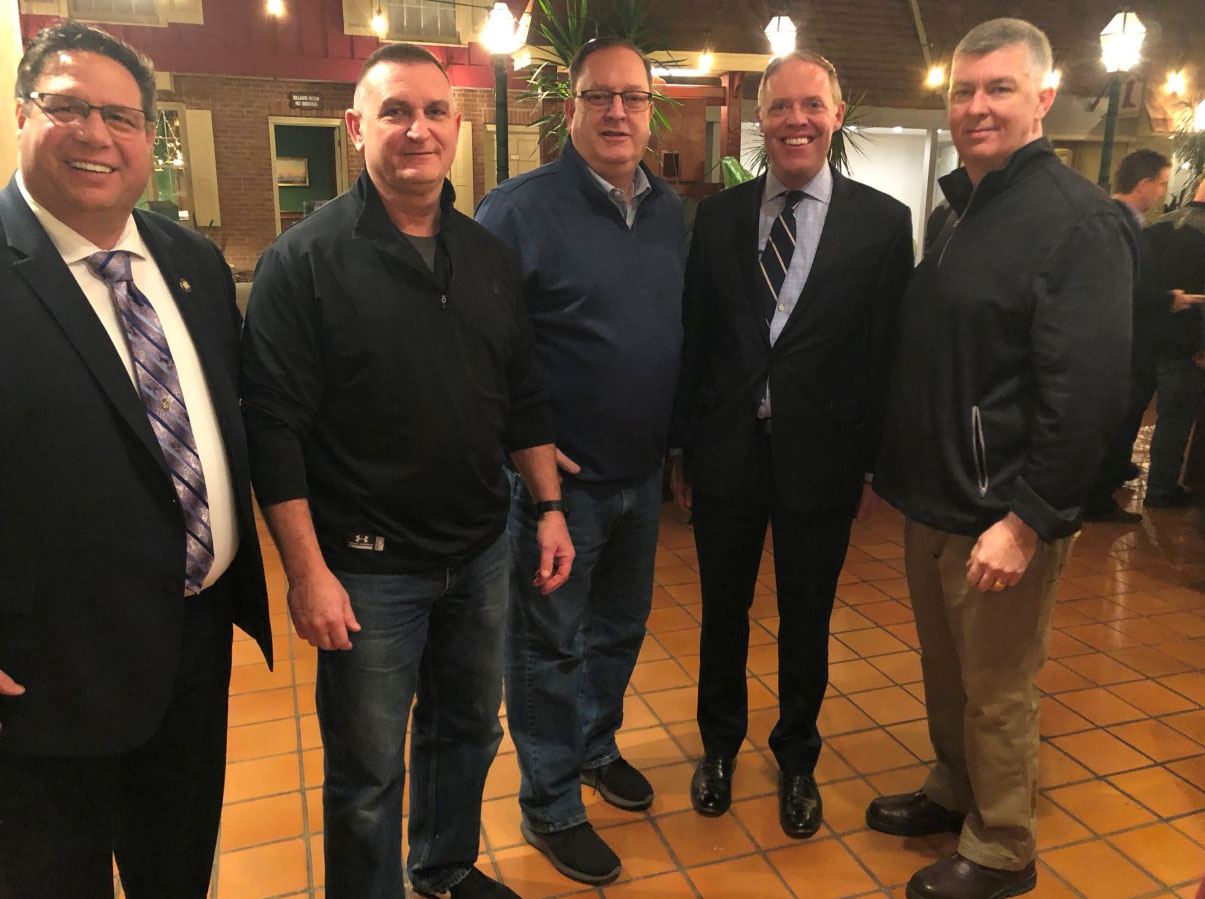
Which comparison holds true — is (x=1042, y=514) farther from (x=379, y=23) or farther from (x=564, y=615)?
(x=379, y=23)

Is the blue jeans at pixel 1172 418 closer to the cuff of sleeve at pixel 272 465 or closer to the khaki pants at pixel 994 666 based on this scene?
the khaki pants at pixel 994 666

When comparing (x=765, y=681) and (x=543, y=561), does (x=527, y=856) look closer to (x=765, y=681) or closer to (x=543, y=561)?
Answer: (x=543, y=561)

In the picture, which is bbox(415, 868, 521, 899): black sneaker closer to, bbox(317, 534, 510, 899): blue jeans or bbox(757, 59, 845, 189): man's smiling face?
bbox(317, 534, 510, 899): blue jeans

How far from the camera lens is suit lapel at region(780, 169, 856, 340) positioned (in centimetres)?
→ 221

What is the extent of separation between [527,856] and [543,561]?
846mm

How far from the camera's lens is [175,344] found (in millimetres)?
1496

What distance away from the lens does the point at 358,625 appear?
1.67 metres

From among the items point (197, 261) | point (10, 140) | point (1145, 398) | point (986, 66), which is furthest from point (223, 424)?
point (1145, 398)

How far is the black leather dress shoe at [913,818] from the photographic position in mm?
2426

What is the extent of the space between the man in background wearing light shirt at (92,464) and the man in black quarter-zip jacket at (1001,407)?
59.5 inches

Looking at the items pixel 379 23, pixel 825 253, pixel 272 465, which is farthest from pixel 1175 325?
pixel 379 23

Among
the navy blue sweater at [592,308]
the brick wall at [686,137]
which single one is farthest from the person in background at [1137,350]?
the navy blue sweater at [592,308]

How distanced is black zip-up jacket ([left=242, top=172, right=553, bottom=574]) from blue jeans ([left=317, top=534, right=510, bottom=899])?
102 mm

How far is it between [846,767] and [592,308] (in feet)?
5.39
